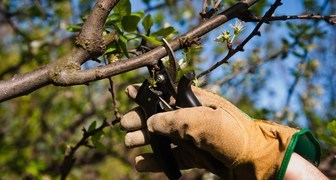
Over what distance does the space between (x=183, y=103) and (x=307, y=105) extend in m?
4.32

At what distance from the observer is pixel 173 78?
1.31m

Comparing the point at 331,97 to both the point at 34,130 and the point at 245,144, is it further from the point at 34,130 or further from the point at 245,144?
the point at 245,144

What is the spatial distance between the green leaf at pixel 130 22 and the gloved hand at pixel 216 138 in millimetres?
196

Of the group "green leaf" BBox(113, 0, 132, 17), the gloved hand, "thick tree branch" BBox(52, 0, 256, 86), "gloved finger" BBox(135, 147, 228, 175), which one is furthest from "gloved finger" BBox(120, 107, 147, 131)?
"green leaf" BBox(113, 0, 132, 17)

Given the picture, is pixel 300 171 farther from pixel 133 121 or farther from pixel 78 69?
pixel 78 69

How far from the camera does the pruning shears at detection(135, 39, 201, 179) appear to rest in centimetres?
128

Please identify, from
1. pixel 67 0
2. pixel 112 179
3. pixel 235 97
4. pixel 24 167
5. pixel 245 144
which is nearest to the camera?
pixel 245 144

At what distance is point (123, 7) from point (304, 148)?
2.45 ft

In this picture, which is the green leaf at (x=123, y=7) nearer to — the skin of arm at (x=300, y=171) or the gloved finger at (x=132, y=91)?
the gloved finger at (x=132, y=91)

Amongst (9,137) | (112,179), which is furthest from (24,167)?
(112,179)

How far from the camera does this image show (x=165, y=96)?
136 centimetres

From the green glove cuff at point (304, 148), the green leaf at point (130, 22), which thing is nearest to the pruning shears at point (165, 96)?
the green leaf at point (130, 22)

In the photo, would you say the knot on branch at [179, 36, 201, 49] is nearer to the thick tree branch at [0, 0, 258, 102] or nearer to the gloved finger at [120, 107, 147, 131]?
the thick tree branch at [0, 0, 258, 102]

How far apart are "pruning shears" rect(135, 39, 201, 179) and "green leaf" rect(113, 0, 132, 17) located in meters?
0.18
